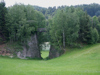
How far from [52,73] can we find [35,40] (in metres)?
30.6

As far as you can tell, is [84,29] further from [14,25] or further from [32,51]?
[14,25]

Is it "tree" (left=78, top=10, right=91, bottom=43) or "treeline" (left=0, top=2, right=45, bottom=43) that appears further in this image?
"tree" (left=78, top=10, right=91, bottom=43)

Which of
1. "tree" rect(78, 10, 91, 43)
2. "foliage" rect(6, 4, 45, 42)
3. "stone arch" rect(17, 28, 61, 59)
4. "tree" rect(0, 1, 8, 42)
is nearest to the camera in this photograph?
"foliage" rect(6, 4, 45, 42)

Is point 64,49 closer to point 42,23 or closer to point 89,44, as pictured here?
point 89,44

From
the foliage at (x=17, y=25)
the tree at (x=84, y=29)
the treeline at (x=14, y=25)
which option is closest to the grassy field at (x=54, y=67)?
the tree at (x=84, y=29)

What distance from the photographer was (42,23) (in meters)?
56.6

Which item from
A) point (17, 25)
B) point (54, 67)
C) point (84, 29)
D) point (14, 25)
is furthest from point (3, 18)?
point (84, 29)

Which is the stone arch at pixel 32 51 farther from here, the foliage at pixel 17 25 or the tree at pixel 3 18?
the tree at pixel 3 18

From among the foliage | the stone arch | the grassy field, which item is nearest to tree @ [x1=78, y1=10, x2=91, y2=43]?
the grassy field

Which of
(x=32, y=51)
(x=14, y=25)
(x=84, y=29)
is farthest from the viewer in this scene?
(x=84, y=29)

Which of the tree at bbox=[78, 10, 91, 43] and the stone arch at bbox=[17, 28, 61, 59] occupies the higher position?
the tree at bbox=[78, 10, 91, 43]

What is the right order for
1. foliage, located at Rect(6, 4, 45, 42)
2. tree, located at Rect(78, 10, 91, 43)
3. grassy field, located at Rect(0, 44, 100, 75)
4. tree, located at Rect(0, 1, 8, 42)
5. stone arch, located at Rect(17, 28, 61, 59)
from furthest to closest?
tree, located at Rect(78, 10, 91, 43) < tree, located at Rect(0, 1, 8, 42) < stone arch, located at Rect(17, 28, 61, 59) < foliage, located at Rect(6, 4, 45, 42) < grassy field, located at Rect(0, 44, 100, 75)

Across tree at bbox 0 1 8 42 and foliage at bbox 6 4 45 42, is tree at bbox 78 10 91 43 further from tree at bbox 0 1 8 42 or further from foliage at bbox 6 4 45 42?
tree at bbox 0 1 8 42

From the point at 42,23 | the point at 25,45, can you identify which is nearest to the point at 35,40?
the point at 25,45
